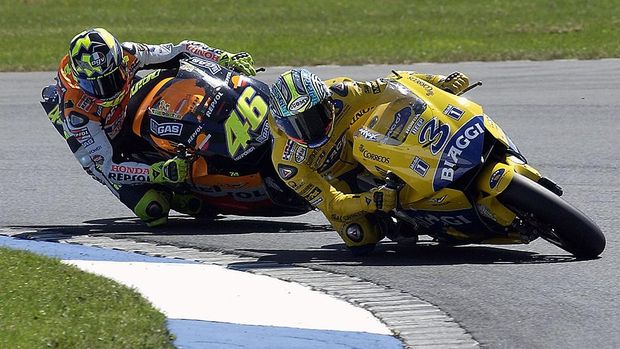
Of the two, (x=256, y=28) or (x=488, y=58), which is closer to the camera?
(x=488, y=58)

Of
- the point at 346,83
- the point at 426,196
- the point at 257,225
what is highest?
the point at 346,83

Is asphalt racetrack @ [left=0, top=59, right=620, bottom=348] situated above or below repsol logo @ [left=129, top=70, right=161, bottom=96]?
below

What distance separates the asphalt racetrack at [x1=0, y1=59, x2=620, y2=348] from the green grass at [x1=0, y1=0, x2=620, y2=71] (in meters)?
1.45

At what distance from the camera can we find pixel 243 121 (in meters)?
9.40

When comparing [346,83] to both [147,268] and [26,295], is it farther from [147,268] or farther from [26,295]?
[26,295]

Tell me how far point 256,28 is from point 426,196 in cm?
1539

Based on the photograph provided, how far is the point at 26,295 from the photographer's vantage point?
6.71m

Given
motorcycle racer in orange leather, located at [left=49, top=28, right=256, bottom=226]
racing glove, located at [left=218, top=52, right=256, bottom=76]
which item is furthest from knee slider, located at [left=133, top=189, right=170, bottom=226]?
racing glove, located at [left=218, top=52, right=256, bottom=76]

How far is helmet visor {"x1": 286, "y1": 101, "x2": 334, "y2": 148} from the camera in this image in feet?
26.6

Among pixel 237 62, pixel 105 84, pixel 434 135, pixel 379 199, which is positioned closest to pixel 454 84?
pixel 434 135

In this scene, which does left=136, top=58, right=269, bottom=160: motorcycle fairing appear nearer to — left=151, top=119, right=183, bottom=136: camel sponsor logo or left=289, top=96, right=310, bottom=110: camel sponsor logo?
left=151, top=119, right=183, bottom=136: camel sponsor logo

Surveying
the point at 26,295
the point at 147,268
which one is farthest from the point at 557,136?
the point at 26,295

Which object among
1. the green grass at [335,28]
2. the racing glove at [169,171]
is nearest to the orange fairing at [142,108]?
the racing glove at [169,171]

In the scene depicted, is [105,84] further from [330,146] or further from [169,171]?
[330,146]
